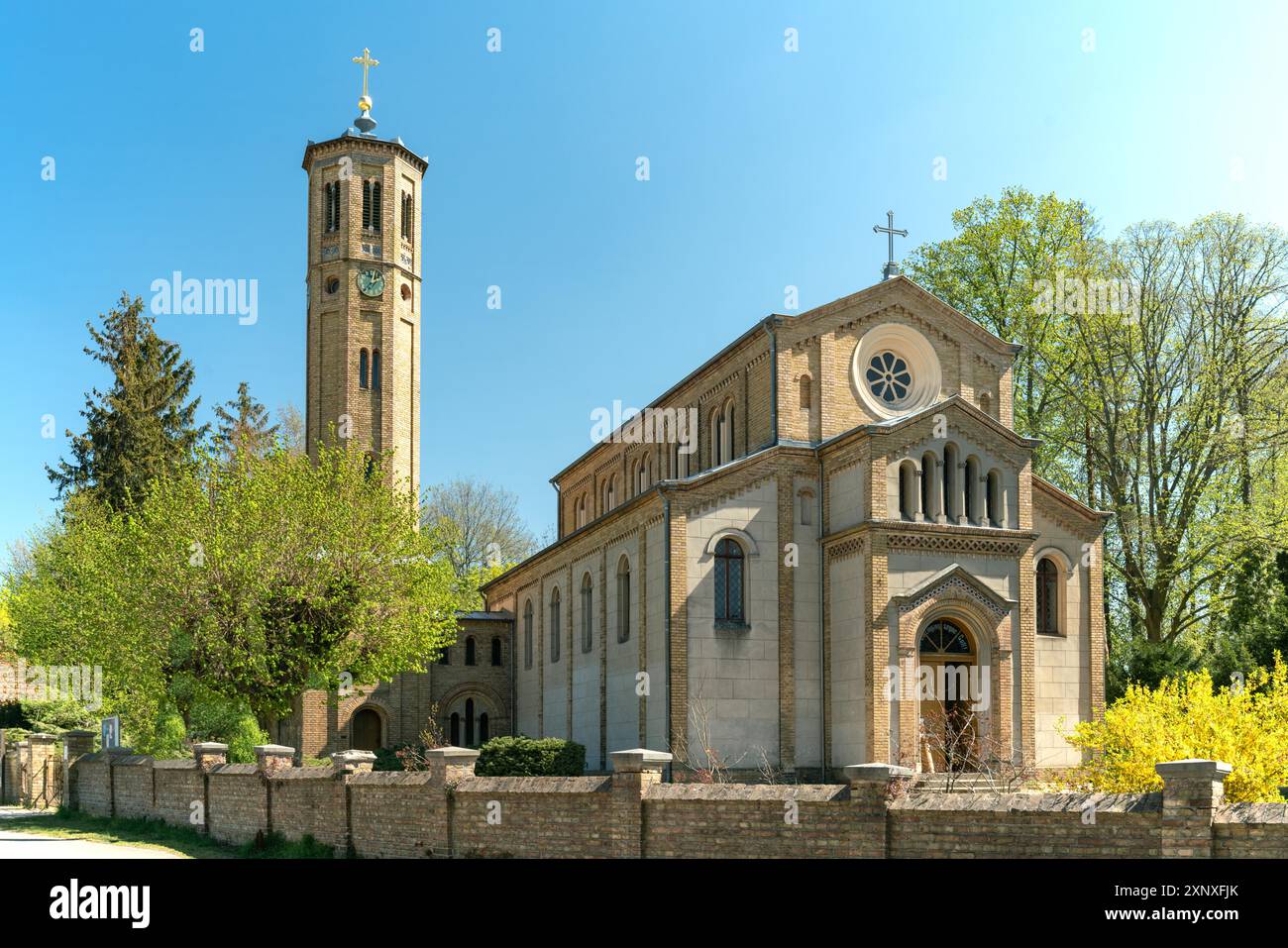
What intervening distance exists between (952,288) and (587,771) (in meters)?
21.0

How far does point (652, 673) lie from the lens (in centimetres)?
2920

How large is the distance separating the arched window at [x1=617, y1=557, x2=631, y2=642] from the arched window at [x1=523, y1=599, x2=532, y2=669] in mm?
9895

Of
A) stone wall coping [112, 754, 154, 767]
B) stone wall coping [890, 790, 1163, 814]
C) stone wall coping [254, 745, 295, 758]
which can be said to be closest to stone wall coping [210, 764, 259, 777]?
stone wall coping [254, 745, 295, 758]

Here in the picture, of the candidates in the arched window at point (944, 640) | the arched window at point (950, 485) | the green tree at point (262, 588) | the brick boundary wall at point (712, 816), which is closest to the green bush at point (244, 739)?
the green tree at point (262, 588)

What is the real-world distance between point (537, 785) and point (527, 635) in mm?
24767

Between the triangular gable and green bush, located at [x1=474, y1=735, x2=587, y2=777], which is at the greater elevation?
the triangular gable

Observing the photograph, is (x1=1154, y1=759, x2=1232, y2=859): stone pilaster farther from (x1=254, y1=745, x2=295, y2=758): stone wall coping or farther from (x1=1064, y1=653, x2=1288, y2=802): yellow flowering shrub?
(x1=254, y1=745, x2=295, y2=758): stone wall coping

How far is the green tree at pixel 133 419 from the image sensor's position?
47594 mm

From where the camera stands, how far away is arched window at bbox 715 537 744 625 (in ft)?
94.2

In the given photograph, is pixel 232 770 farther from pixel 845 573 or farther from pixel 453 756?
pixel 845 573

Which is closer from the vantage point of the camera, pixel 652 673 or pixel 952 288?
pixel 652 673

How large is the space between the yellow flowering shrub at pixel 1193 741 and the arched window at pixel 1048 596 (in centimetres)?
1138
